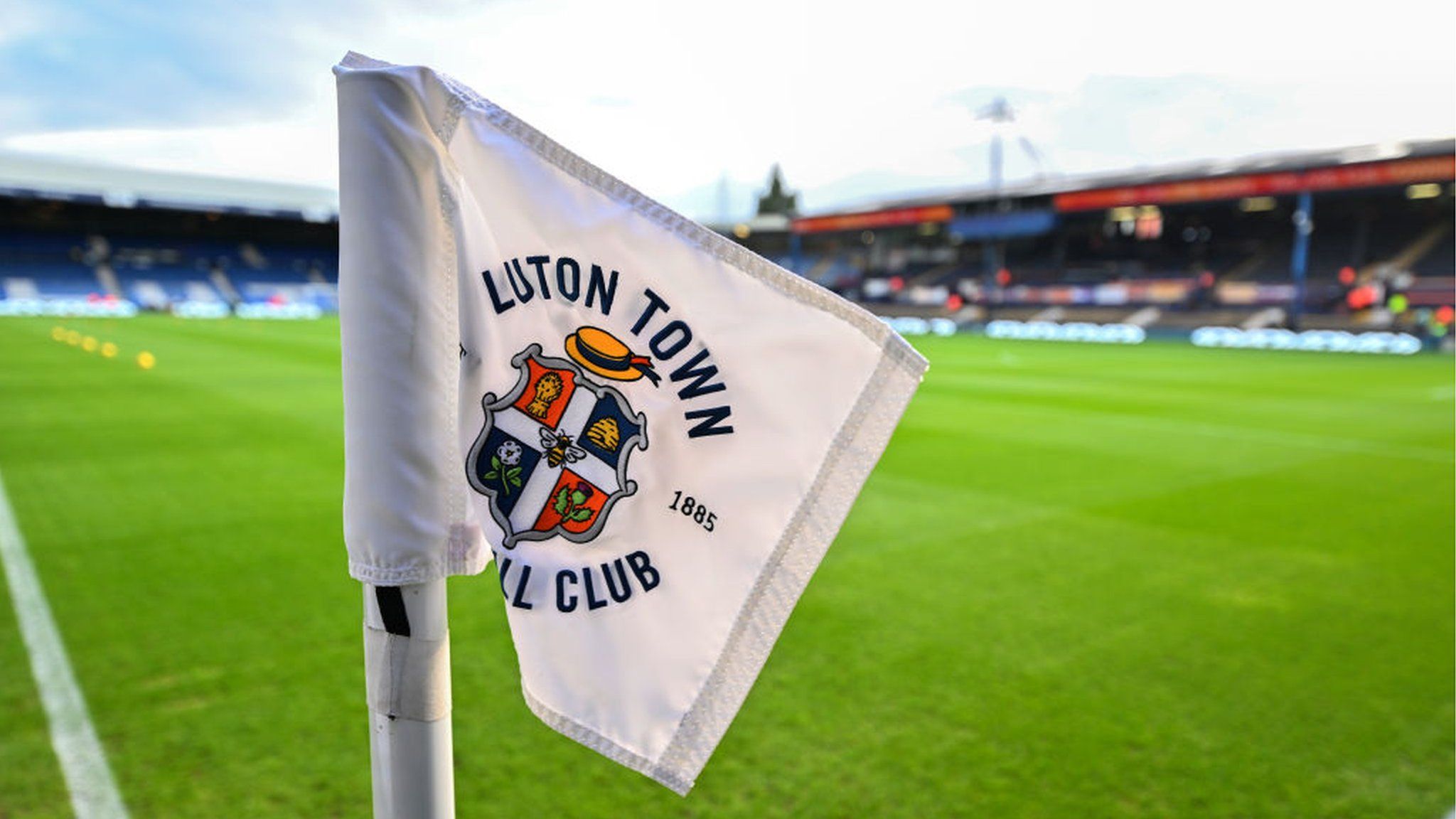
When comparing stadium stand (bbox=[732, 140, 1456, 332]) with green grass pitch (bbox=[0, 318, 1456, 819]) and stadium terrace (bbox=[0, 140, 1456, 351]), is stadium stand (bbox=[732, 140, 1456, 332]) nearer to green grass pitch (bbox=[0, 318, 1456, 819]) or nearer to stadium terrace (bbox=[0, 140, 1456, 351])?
stadium terrace (bbox=[0, 140, 1456, 351])

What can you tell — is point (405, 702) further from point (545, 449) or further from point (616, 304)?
point (616, 304)

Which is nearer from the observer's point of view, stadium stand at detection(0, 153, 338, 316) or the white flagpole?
the white flagpole

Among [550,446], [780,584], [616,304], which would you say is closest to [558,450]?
[550,446]

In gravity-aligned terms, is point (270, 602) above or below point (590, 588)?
below

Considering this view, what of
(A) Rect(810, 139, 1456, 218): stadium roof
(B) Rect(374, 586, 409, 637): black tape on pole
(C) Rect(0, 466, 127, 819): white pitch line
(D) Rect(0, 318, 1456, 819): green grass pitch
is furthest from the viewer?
(A) Rect(810, 139, 1456, 218): stadium roof

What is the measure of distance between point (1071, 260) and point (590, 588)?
45.9 m

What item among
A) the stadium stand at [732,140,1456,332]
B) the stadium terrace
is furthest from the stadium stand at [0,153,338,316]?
the stadium stand at [732,140,1456,332]

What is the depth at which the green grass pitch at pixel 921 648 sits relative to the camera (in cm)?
290

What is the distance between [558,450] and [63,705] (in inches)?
126

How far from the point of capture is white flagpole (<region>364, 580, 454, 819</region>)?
1154mm

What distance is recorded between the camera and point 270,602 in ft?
14.6

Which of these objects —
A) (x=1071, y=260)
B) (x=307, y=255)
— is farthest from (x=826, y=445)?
(x=307, y=255)

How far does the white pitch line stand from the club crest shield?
90.1 inches

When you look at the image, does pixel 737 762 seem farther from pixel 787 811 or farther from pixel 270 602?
pixel 270 602
